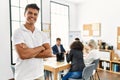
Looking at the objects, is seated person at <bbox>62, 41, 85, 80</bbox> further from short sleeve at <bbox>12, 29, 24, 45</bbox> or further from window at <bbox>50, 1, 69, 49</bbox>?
window at <bbox>50, 1, 69, 49</bbox>

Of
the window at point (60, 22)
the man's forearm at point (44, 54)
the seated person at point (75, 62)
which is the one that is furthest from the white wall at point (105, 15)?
the man's forearm at point (44, 54)

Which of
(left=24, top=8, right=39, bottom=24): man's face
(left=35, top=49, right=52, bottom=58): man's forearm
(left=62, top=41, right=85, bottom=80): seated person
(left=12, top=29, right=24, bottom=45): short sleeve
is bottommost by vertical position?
(left=62, top=41, right=85, bottom=80): seated person

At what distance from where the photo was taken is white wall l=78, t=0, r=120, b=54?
17.1 ft

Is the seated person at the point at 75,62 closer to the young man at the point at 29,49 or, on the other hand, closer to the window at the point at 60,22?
the young man at the point at 29,49

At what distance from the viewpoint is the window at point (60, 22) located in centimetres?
559

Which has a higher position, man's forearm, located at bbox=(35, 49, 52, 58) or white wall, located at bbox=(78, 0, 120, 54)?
white wall, located at bbox=(78, 0, 120, 54)

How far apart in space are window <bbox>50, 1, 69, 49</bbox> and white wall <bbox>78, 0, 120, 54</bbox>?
0.81 m

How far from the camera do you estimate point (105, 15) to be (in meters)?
5.50

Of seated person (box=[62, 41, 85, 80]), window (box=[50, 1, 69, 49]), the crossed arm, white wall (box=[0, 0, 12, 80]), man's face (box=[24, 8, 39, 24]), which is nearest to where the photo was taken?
the crossed arm

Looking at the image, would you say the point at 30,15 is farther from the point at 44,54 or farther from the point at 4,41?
the point at 4,41

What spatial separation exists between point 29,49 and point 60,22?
4654 mm

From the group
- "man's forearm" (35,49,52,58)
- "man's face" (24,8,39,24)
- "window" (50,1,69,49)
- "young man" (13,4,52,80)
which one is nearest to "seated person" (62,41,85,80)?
"man's forearm" (35,49,52,58)

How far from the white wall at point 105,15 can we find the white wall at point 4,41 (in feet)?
11.4

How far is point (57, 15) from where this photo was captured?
5.84 metres
